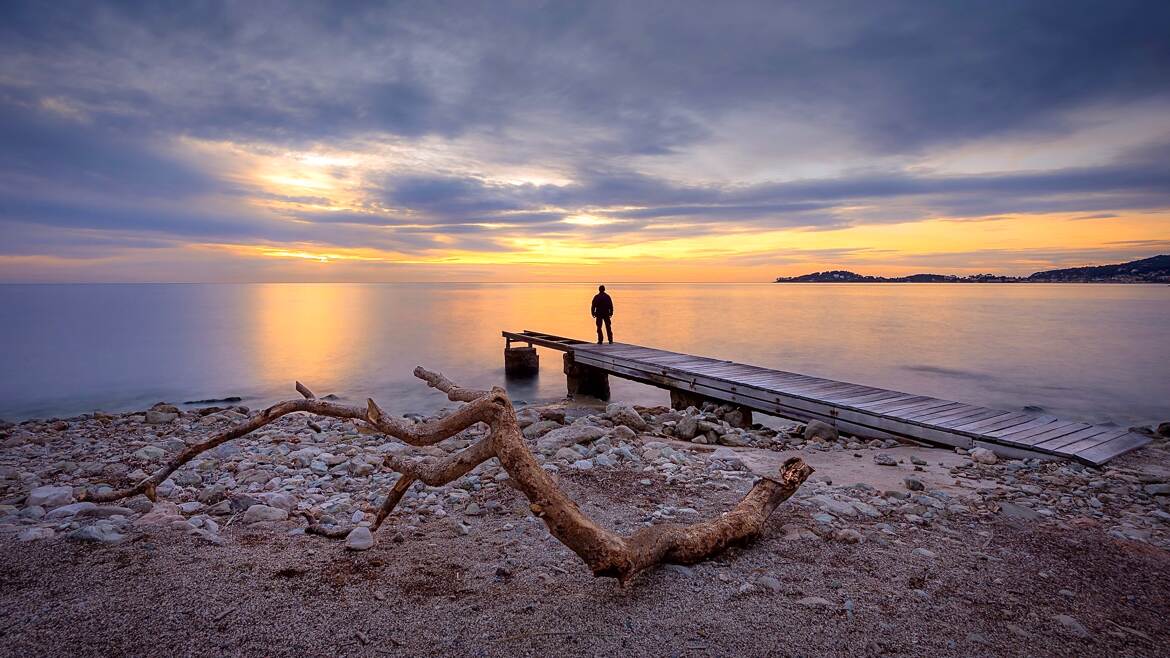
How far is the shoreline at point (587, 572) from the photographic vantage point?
3406 millimetres

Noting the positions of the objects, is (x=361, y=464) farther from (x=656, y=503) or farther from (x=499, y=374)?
(x=499, y=374)

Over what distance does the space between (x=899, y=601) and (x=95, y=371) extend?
99.8ft

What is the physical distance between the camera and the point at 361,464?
288 inches

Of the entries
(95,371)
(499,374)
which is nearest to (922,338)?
(499,374)

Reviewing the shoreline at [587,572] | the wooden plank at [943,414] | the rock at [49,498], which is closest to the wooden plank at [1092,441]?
the shoreline at [587,572]

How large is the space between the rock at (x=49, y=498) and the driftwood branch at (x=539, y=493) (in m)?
2.53

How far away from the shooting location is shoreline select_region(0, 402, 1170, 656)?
3.41 metres

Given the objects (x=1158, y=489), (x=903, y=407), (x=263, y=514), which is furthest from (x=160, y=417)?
(x=1158, y=489)

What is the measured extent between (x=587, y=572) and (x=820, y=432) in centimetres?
678

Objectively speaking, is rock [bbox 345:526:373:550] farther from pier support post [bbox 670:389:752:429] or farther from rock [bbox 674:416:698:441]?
pier support post [bbox 670:389:752:429]

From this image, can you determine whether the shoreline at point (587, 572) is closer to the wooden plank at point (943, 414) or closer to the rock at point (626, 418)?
the wooden plank at point (943, 414)

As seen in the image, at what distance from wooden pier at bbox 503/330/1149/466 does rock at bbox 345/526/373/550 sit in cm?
786

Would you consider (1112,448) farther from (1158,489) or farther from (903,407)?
(903,407)

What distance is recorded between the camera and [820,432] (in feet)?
31.8
